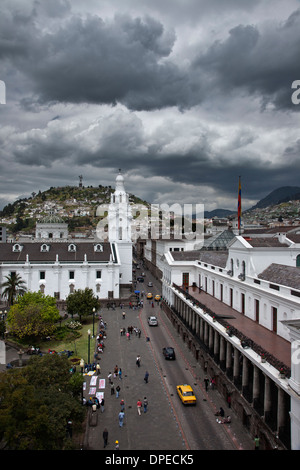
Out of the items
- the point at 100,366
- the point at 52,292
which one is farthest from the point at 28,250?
the point at 100,366

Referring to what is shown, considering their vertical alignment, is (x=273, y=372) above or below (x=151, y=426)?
above

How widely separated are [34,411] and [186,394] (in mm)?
11188

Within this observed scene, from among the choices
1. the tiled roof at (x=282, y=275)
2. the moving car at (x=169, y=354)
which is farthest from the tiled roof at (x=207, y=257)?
the moving car at (x=169, y=354)

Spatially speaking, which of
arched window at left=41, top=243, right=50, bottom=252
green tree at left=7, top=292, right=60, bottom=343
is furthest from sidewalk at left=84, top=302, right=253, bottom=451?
arched window at left=41, top=243, right=50, bottom=252

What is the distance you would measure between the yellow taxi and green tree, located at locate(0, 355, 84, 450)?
7.67 meters

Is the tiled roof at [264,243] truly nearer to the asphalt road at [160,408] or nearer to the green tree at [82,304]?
the asphalt road at [160,408]

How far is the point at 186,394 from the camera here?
77.4ft

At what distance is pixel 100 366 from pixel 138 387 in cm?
505

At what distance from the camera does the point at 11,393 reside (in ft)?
52.1

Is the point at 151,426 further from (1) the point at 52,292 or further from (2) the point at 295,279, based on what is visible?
(1) the point at 52,292

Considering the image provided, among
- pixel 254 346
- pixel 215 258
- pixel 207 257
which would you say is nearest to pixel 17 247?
pixel 207 257

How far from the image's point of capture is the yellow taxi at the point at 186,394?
23.1 meters

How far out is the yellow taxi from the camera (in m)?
23.1
